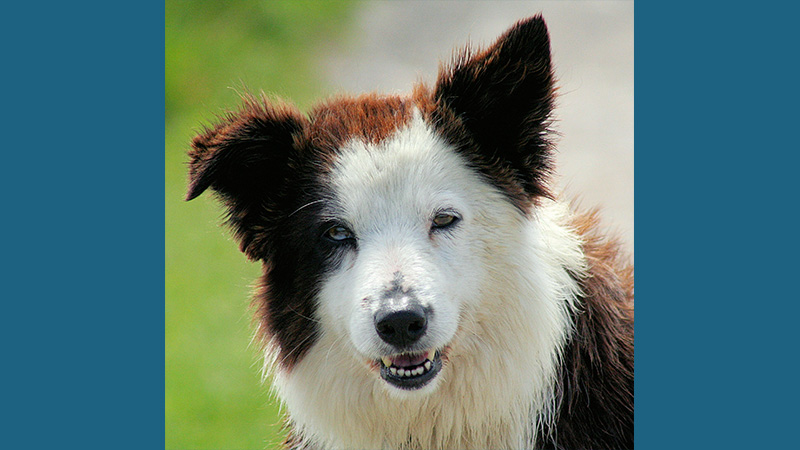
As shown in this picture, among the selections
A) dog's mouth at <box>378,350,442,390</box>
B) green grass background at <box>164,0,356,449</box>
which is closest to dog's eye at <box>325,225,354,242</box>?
dog's mouth at <box>378,350,442,390</box>

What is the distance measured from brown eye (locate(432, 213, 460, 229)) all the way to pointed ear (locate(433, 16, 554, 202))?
29cm

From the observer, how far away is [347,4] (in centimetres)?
390

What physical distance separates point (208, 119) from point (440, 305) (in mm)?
1226

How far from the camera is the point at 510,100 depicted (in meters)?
3.05

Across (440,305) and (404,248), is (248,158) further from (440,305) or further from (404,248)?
(440,305)

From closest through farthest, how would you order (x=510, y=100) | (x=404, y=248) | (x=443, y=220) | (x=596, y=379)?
1. (x=404, y=248)
2. (x=443, y=220)
3. (x=510, y=100)
4. (x=596, y=379)

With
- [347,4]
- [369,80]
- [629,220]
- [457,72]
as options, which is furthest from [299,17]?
[629,220]

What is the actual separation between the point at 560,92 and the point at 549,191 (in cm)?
37

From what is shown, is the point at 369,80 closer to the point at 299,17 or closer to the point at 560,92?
the point at 299,17

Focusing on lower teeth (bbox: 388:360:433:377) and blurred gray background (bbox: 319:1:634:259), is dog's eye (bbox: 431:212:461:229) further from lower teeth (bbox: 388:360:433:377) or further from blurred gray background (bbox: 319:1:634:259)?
blurred gray background (bbox: 319:1:634:259)

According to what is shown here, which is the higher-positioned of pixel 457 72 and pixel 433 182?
pixel 457 72

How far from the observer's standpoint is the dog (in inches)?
115

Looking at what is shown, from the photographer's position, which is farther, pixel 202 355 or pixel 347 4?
pixel 202 355

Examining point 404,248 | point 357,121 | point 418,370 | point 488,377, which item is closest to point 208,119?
point 357,121
